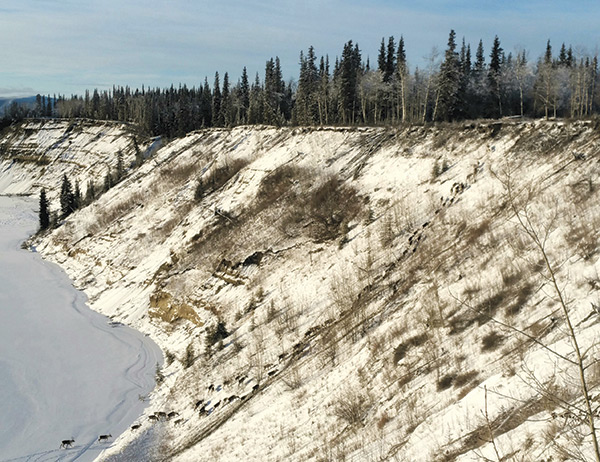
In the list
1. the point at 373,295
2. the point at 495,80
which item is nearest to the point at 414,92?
the point at 495,80

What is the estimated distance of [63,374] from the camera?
2336 cm

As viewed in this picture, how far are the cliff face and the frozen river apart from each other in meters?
1.31

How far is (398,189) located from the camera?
26.0 meters

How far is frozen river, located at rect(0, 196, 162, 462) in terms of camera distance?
1827 centimetres

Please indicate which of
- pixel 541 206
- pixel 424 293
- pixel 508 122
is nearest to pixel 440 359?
pixel 424 293

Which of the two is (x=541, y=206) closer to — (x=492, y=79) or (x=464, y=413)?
(x=464, y=413)

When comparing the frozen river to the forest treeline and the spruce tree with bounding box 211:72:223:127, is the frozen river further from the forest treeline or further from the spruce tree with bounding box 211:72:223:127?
the spruce tree with bounding box 211:72:223:127

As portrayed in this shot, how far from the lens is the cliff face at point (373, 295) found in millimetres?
10445

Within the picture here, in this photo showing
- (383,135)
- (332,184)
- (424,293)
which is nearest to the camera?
(424,293)

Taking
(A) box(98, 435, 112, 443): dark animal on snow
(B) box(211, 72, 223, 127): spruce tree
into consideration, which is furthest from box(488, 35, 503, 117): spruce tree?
(A) box(98, 435, 112, 443): dark animal on snow

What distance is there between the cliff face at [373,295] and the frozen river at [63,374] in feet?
4.29

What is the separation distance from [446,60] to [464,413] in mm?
38948

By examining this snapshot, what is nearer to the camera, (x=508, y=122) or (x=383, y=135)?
(x=508, y=122)

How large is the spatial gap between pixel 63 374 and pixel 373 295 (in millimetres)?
16579
